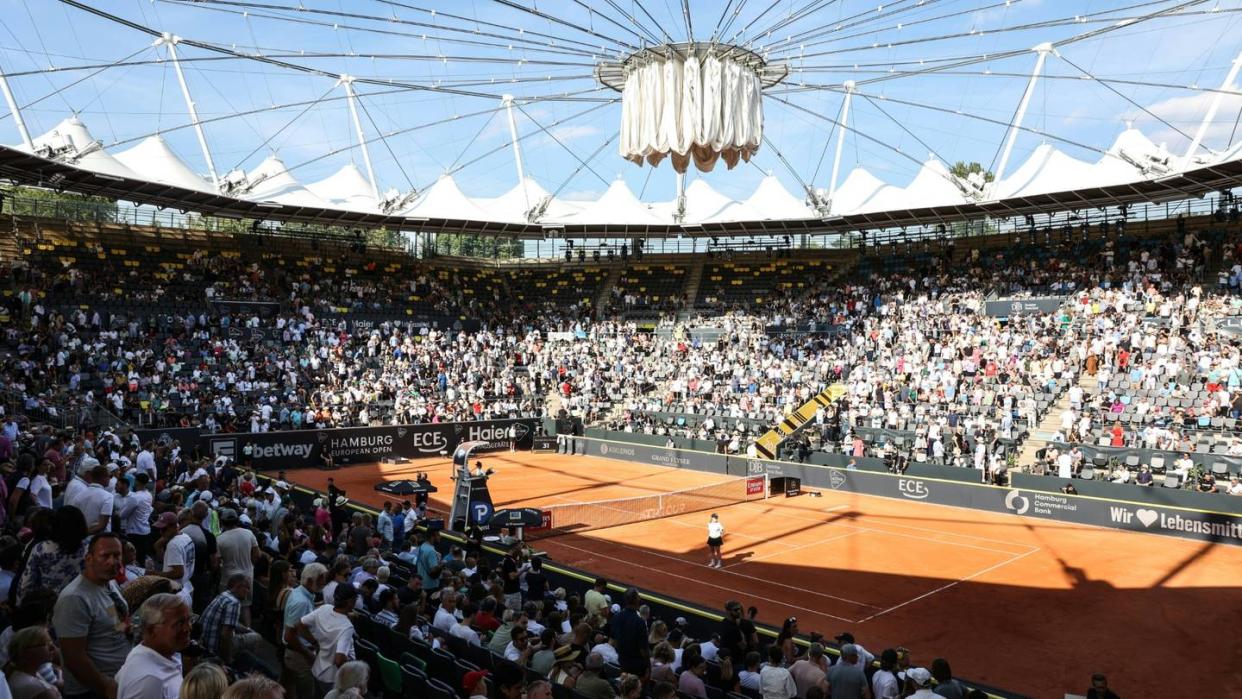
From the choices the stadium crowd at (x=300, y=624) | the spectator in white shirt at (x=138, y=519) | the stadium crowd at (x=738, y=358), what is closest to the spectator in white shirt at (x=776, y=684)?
the stadium crowd at (x=300, y=624)

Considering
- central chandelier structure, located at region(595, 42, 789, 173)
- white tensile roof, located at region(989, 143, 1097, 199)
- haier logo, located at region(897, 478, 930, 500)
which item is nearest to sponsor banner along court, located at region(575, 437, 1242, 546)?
haier logo, located at region(897, 478, 930, 500)

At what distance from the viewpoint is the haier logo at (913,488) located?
32.6m

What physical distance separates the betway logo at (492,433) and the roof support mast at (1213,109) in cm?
3146

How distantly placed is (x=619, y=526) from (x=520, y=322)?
97.9ft

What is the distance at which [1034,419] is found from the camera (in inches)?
1371

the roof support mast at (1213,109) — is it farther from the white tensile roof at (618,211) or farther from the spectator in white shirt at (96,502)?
the spectator in white shirt at (96,502)

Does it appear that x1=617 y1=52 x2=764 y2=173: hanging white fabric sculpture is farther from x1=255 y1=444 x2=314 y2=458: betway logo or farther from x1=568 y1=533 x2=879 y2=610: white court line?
x1=255 y1=444 x2=314 y2=458: betway logo

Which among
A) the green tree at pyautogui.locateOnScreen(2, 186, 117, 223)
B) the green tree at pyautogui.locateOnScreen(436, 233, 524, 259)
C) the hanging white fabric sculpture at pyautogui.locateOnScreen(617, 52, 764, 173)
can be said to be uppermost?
the green tree at pyautogui.locateOnScreen(436, 233, 524, 259)

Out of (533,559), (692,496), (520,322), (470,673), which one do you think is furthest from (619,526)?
(520,322)

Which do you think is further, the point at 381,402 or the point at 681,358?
the point at 681,358

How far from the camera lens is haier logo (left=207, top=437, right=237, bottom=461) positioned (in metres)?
34.6

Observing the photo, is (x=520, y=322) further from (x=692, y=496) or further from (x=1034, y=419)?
(x=1034, y=419)

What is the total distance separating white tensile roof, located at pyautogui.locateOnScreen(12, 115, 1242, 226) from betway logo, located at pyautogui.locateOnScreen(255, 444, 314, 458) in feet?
40.1

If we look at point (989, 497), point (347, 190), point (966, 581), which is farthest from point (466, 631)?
point (347, 190)
